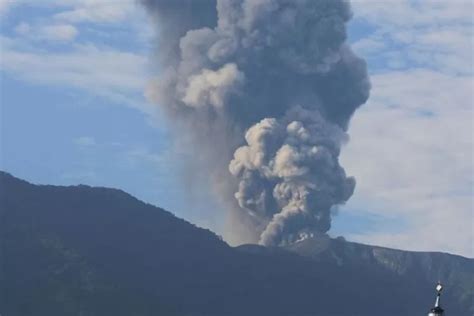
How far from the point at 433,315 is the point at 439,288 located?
376 cm

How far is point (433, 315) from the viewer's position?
230ft

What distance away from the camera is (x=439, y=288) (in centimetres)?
7362
